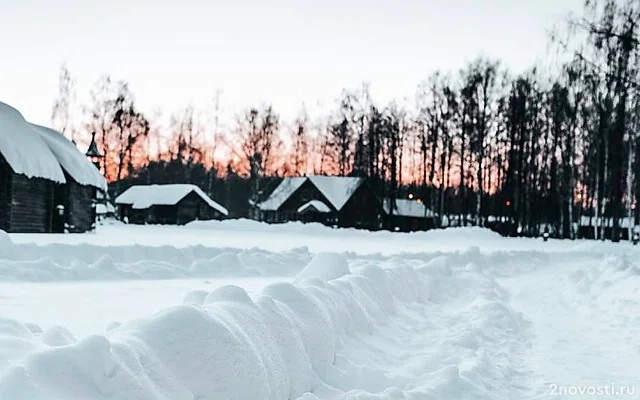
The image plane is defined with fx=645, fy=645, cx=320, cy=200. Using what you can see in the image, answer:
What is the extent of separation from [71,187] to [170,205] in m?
26.2

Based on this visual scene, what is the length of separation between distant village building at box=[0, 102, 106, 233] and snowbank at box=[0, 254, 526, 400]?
16558 millimetres

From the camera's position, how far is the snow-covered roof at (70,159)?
25.0 meters

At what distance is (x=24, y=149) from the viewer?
21625 millimetres

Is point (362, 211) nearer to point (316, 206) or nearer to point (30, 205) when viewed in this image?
point (316, 206)

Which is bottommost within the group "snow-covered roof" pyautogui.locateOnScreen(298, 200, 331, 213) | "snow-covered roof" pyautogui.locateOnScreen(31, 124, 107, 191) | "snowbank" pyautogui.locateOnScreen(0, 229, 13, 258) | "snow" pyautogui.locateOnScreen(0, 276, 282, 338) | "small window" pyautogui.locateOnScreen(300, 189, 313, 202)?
"snow" pyautogui.locateOnScreen(0, 276, 282, 338)

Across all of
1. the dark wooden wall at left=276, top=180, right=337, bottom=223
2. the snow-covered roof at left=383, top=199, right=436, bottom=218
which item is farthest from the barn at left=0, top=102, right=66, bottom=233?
the snow-covered roof at left=383, top=199, right=436, bottom=218

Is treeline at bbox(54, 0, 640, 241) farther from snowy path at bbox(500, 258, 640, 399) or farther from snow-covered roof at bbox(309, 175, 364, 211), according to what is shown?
snowy path at bbox(500, 258, 640, 399)

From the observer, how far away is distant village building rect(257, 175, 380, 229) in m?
49.9

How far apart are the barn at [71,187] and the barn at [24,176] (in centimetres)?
84

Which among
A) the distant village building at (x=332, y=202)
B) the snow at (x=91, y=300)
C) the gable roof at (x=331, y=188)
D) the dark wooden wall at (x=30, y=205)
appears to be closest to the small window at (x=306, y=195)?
the distant village building at (x=332, y=202)

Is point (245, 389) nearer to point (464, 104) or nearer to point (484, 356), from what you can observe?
point (484, 356)

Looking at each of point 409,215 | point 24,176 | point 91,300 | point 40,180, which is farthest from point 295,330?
point 409,215

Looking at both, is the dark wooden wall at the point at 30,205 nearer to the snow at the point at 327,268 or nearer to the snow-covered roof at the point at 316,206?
the snow at the point at 327,268

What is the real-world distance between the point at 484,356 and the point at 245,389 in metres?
3.34
